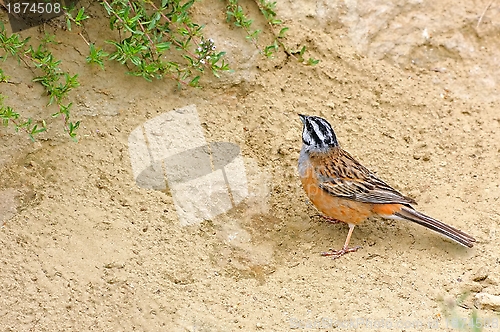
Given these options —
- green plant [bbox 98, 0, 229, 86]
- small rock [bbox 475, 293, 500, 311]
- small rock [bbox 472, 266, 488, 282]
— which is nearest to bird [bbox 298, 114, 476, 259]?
small rock [bbox 472, 266, 488, 282]

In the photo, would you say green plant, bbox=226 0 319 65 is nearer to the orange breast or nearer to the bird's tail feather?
the orange breast

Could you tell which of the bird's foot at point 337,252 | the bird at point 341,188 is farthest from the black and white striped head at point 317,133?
the bird's foot at point 337,252

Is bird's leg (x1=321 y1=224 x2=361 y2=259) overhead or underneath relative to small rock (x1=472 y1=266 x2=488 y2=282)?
underneath

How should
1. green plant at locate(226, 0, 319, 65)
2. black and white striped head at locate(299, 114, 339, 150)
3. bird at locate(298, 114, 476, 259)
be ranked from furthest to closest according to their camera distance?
green plant at locate(226, 0, 319, 65), black and white striped head at locate(299, 114, 339, 150), bird at locate(298, 114, 476, 259)

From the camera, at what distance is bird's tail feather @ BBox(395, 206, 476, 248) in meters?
6.95

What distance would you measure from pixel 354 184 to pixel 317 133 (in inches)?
28.4

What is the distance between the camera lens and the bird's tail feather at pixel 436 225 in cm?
695

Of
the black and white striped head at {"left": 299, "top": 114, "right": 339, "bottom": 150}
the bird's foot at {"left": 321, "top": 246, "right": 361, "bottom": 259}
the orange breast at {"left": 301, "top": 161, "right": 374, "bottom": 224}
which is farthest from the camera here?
the black and white striped head at {"left": 299, "top": 114, "right": 339, "bottom": 150}

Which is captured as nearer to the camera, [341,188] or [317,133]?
[341,188]

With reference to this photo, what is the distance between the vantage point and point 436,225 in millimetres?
7102

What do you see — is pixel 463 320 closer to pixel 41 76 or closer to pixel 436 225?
pixel 436 225

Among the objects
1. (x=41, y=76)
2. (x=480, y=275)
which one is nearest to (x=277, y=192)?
(x=480, y=275)

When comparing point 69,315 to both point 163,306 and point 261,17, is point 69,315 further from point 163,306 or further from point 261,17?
point 261,17

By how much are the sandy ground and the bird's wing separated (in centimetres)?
48
